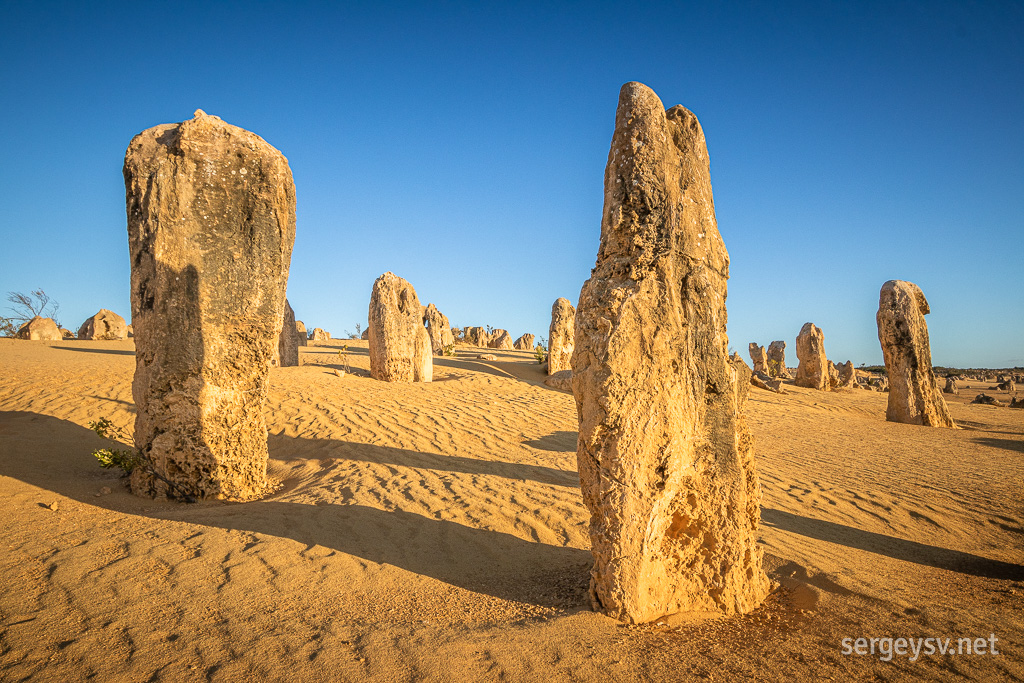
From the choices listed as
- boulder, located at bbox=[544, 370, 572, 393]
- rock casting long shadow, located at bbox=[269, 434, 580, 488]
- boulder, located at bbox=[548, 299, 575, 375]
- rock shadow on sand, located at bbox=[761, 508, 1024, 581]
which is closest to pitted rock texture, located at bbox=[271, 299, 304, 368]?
rock casting long shadow, located at bbox=[269, 434, 580, 488]

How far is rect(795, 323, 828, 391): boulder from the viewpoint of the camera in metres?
18.0

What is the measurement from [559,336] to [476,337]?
2057cm

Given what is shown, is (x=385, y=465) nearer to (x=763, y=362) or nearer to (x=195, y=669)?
(x=195, y=669)

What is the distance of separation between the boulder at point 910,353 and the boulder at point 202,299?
39.0ft

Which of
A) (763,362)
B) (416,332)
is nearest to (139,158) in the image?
(416,332)

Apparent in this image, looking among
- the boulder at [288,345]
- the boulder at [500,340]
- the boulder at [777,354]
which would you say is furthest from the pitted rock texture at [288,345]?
the boulder at [777,354]

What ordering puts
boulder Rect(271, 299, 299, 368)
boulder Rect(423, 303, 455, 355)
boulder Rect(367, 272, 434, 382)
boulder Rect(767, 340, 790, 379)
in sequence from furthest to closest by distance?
boulder Rect(767, 340, 790, 379) < boulder Rect(423, 303, 455, 355) < boulder Rect(271, 299, 299, 368) < boulder Rect(367, 272, 434, 382)

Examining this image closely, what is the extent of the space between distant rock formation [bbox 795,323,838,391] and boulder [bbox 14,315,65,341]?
28.6 m

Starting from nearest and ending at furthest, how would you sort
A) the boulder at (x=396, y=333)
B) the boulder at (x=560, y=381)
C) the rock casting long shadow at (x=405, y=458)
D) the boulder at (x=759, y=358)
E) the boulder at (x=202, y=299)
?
the boulder at (x=202, y=299) → the rock casting long shadow at (x=405, y=458) → the boulder at (x=396, y=333) → the boulder at (x=560, y=381) → the boulder at (x=759, y=358)

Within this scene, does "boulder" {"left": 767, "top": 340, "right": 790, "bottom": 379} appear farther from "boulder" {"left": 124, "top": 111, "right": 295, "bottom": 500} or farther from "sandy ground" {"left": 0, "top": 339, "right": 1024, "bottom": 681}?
"boulder" {"left": 124, "top": 111, "right": 295, "bottom": 500}

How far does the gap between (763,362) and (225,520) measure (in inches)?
1015

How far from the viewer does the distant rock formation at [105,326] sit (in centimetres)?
2086

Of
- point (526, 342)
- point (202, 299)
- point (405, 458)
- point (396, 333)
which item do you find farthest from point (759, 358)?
point (202, 299)

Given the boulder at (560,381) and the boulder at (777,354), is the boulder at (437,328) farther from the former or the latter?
the boulder at (777,354)
